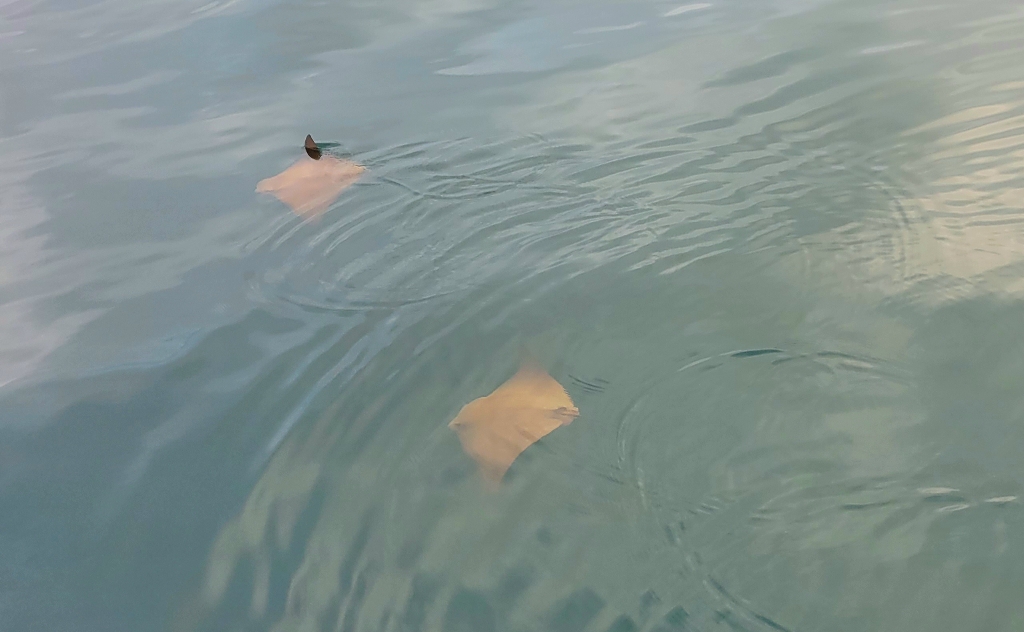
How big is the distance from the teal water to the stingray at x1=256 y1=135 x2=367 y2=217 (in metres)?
0.09

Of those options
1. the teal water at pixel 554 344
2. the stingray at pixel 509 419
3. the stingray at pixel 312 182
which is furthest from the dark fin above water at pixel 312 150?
the stingray at pixel 509 419

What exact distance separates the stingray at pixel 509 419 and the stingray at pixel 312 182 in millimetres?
1573

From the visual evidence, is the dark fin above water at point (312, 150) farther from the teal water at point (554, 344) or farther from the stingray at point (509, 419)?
the stingray at point (509, 419)

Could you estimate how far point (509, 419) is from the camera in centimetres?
260

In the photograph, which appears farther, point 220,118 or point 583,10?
point 583,10

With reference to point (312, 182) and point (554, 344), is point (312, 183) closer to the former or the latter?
point (312, 182)

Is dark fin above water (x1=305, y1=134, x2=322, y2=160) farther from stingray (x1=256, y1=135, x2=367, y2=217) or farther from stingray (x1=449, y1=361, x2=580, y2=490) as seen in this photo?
stingray (x1=449, y1=361, x2=580, y2=490)

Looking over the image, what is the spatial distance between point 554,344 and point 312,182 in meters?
1.77

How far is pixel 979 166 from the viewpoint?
3.42 metres

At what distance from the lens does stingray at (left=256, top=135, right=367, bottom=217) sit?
384 cm

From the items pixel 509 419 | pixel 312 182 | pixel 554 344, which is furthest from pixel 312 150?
pixel 509 419

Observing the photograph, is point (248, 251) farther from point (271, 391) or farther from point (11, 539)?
point (11, 539)

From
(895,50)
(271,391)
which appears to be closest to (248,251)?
(271,391)

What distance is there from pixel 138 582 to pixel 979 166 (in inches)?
142
